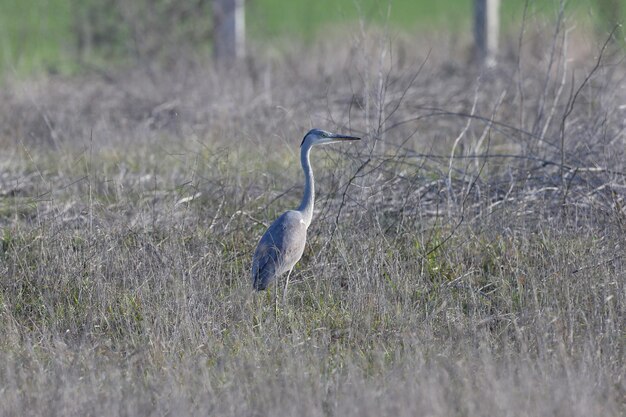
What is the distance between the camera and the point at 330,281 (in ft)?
20.7

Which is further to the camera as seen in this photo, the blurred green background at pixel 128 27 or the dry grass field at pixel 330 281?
the blurred green background at pixel 128 27

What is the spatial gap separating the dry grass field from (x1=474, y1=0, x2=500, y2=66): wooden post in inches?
198

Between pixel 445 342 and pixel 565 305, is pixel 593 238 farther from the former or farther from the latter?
pixel 445 342

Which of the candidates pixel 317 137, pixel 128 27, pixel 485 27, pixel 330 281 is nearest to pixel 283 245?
pixel 330 281

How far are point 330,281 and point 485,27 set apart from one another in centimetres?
874

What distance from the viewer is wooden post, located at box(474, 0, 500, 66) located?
14023 mm

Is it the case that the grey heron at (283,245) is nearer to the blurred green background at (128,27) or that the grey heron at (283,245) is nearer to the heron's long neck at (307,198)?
the heron's long neck at (307,198)

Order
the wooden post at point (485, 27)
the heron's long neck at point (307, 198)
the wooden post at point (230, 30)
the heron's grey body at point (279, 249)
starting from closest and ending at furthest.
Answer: the heron's grey body at point (279, 249)
the heron's long neck at point (307, 198)
the wooden post at point (485, 27)
the wooden post at point (230, 30)

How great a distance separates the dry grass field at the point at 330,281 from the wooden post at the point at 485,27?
5.04 metres

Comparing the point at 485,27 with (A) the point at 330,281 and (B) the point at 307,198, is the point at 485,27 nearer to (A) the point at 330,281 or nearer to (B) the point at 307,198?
(B) the point at 307,198

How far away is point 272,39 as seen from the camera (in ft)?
56.3

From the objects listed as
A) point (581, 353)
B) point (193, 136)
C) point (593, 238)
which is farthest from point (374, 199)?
point (193, 136)

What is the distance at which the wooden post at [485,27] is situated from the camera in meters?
14.0

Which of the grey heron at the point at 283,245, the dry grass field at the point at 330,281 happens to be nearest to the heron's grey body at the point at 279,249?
the grey heron at the point at 283,245
